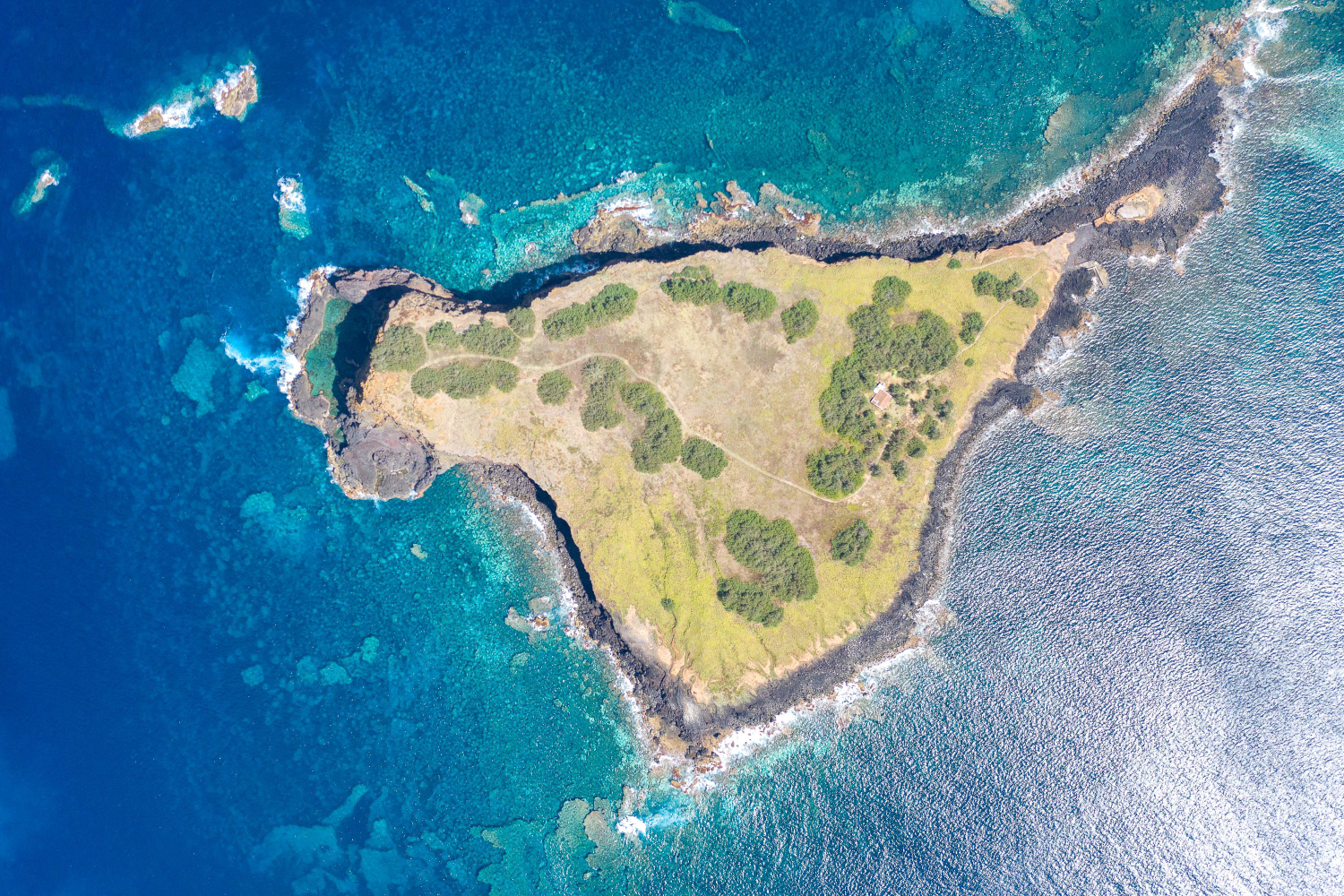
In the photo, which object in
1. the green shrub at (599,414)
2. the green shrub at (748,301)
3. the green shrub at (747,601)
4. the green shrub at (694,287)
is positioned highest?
the green shrub at (694,287)

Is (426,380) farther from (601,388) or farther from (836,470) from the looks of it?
(836,470)

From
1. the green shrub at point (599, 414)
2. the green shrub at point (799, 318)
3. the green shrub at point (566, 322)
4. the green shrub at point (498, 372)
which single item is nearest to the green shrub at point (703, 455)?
the green shrub at point (599, 414)

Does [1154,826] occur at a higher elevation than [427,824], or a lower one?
lower

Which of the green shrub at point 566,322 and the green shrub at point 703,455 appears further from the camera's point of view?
the green shrub at point 703,455

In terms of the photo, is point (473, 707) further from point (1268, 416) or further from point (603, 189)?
point (1268, 416)

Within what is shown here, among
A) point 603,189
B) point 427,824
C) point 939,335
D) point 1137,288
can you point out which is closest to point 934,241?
point 939,335

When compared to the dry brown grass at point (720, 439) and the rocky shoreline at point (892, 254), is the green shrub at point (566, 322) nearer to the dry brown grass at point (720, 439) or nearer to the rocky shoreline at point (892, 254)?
the dry brown grass at point (720, 439)
